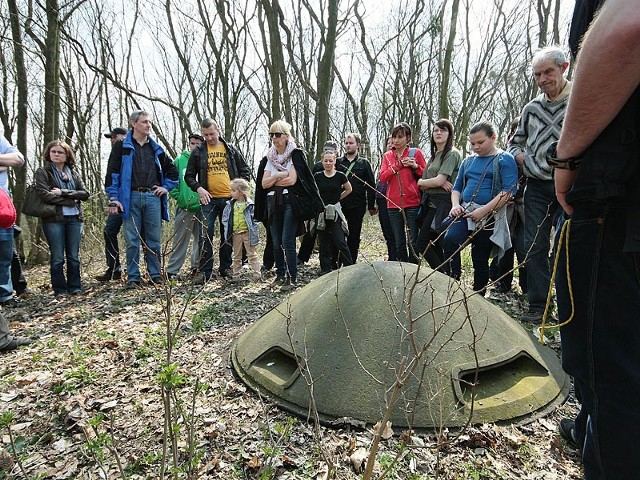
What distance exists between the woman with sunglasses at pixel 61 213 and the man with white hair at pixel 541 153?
5.64 m

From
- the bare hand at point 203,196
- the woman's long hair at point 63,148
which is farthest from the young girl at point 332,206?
the woman's long hair at point 63,148

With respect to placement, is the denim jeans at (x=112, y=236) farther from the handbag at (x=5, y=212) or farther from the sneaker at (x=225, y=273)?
the handbag at (x=5, y=212)

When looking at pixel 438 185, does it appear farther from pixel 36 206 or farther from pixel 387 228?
pixel 36 206

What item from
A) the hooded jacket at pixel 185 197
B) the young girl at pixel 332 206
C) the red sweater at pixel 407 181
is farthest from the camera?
the hooded jacket at pixel 185 197

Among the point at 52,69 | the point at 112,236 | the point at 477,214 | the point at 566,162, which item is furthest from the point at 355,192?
the point at 52,69

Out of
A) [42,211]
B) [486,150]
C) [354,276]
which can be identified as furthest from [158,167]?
[486,150]

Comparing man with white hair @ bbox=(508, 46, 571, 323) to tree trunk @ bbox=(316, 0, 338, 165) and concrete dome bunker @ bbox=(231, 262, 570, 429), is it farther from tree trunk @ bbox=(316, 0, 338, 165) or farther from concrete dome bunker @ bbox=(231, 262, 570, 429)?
tree trunk @ bbox=(316, 0, 338, 165)

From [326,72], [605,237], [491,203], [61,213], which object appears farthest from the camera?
[326,72]

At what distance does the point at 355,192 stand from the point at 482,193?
2.56 meters

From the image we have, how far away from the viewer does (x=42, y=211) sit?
5.48m

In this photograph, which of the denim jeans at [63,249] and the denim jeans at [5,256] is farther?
the denim jeans at [63,249]

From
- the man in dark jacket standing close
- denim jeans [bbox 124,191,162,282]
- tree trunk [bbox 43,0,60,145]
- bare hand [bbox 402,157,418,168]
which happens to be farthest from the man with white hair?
tree trunk [bbox 43,0,60,145]

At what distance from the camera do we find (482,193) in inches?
183

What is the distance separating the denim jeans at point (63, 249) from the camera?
5.63m
